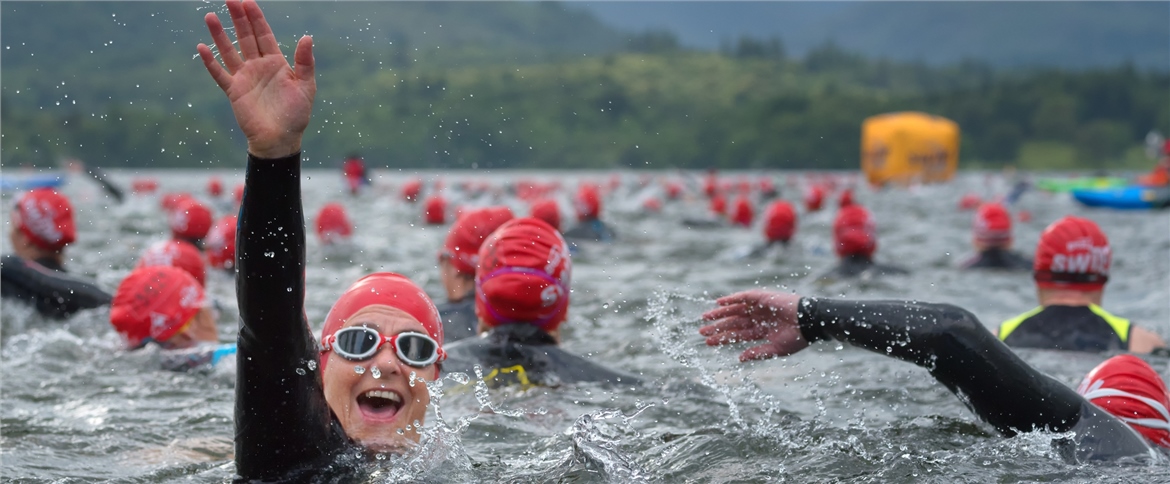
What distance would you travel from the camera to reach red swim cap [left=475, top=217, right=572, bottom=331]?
4.39 meters

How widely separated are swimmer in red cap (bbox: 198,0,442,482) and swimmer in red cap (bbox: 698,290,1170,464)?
40.9 inches

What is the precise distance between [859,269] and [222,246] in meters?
5.71

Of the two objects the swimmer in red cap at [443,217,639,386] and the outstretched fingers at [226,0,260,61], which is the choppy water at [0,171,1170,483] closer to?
the swimmer in red cap at [443,217,639,386]

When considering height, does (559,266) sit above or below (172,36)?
below


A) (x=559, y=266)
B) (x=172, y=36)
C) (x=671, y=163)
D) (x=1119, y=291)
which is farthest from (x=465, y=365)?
(x=671, y=163)

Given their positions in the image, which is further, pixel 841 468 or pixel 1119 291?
pixel 1119 291

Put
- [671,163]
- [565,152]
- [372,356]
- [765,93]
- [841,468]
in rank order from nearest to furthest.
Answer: [372,356]
[841,468]
[565,152]
[671,163]
[765,93]

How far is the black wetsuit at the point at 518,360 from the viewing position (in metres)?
4.41

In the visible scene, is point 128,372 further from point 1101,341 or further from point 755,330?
point 1101,341

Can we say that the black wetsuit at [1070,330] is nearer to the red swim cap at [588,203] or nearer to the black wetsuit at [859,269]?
the black wetsuit at [859,269]

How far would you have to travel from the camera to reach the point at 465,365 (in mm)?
4422

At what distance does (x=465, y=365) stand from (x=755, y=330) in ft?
4.89

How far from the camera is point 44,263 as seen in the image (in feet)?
24.4

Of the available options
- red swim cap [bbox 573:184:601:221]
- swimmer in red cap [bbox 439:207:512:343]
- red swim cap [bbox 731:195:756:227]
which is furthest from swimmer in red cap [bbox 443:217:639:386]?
red swim cap [bbox 731:195:756:227]
